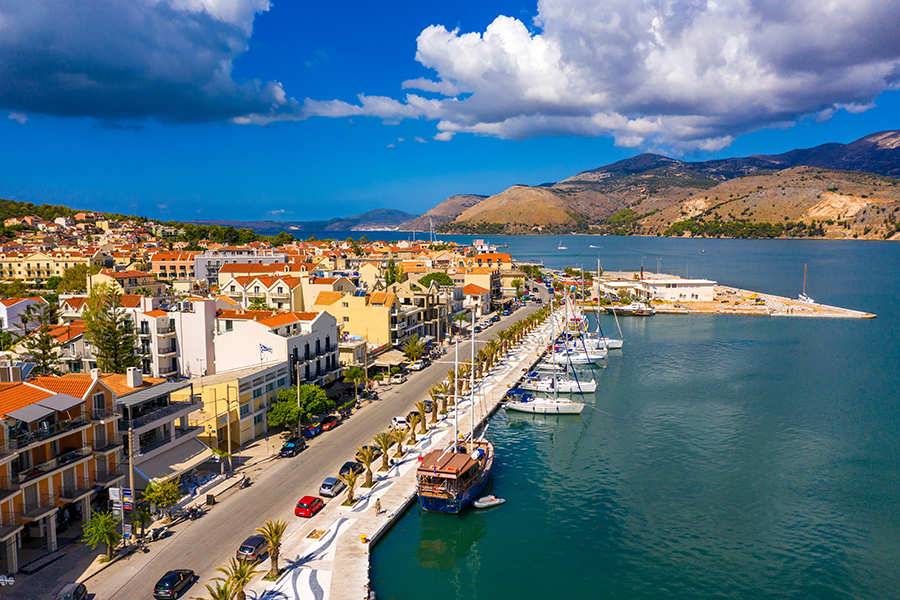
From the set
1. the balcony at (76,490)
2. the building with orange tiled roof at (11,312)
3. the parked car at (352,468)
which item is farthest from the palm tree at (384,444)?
the building with orange tiled roof at (11,312)

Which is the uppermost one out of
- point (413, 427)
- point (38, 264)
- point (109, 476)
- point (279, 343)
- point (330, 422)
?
point (38, 264)

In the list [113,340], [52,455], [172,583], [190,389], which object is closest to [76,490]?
[52,455]

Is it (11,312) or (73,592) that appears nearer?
(73,592)

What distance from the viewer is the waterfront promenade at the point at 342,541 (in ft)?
75.6

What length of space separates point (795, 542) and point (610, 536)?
9.92 meters

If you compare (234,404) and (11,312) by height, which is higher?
(11,312)

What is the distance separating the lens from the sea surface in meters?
27.3

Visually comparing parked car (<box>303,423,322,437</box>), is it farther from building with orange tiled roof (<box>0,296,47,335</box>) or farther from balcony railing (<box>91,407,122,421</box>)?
building with orange tiled roof (<box>0,296,47,335</box>)

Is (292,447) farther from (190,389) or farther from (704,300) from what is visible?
(704,300)

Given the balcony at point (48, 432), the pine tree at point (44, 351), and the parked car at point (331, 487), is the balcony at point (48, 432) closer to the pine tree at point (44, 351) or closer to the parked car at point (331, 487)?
the parked car at point (331, 487)

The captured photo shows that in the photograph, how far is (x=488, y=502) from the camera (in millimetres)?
33938

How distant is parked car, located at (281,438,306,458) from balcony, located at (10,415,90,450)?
1311cm

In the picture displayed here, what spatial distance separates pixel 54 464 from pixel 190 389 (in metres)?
10.4

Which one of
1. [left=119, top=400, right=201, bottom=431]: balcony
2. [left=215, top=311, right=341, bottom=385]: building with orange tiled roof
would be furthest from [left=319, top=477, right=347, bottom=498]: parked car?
[left=215, top=311, right=341, bottom=385]: building with orange tiled roof
